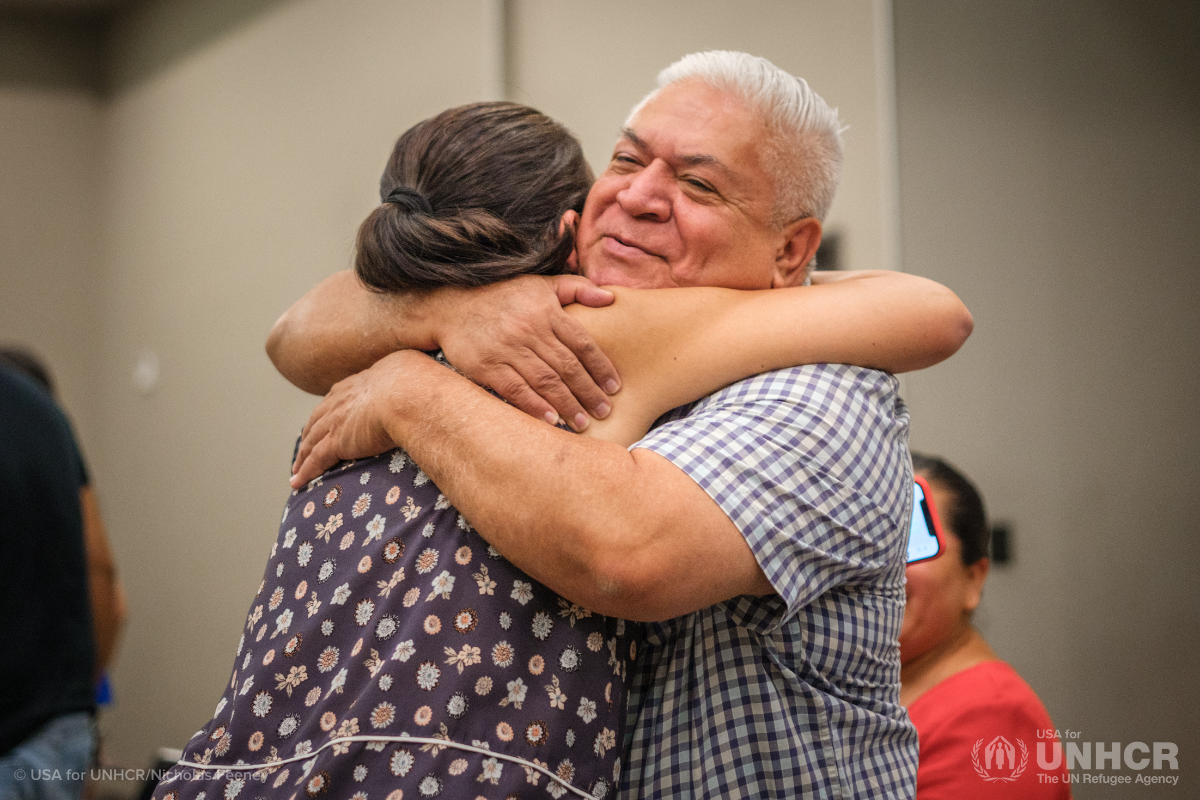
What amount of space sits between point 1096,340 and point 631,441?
1416 mm

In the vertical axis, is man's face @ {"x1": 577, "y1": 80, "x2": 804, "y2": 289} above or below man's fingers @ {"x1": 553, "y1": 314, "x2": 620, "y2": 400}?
above

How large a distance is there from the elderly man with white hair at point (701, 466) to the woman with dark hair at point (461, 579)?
1.7 inches

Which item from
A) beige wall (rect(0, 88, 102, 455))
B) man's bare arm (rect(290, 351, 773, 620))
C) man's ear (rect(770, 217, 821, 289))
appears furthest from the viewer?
beige wall (rect(0, 88, 102, 455))

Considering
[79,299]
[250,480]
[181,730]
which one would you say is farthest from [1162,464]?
[79,299]

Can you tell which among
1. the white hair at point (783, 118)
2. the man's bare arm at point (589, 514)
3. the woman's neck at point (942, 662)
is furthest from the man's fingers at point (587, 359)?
the woman's neck at point (942, 662)

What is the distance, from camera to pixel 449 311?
1081 mm

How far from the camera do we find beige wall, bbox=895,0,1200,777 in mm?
1886

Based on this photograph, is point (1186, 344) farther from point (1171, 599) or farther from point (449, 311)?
point (449, 311)

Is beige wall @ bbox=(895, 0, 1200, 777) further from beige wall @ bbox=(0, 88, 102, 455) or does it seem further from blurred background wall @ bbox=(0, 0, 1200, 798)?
beige wall @ bbox=(0, 88, 102, 455)

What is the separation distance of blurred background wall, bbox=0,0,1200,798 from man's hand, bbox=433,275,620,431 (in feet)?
4.21

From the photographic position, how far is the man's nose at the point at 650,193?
3.93 feet

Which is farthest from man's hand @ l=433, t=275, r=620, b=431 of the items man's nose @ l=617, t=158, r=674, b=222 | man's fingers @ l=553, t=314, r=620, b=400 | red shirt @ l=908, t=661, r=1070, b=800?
red shirt @ l=908, t=661, r=1070, b=800

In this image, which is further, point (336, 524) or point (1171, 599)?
point (1171, 599)

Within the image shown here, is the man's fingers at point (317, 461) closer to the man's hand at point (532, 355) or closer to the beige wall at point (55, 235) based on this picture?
the man's hand at point (532, 355)
